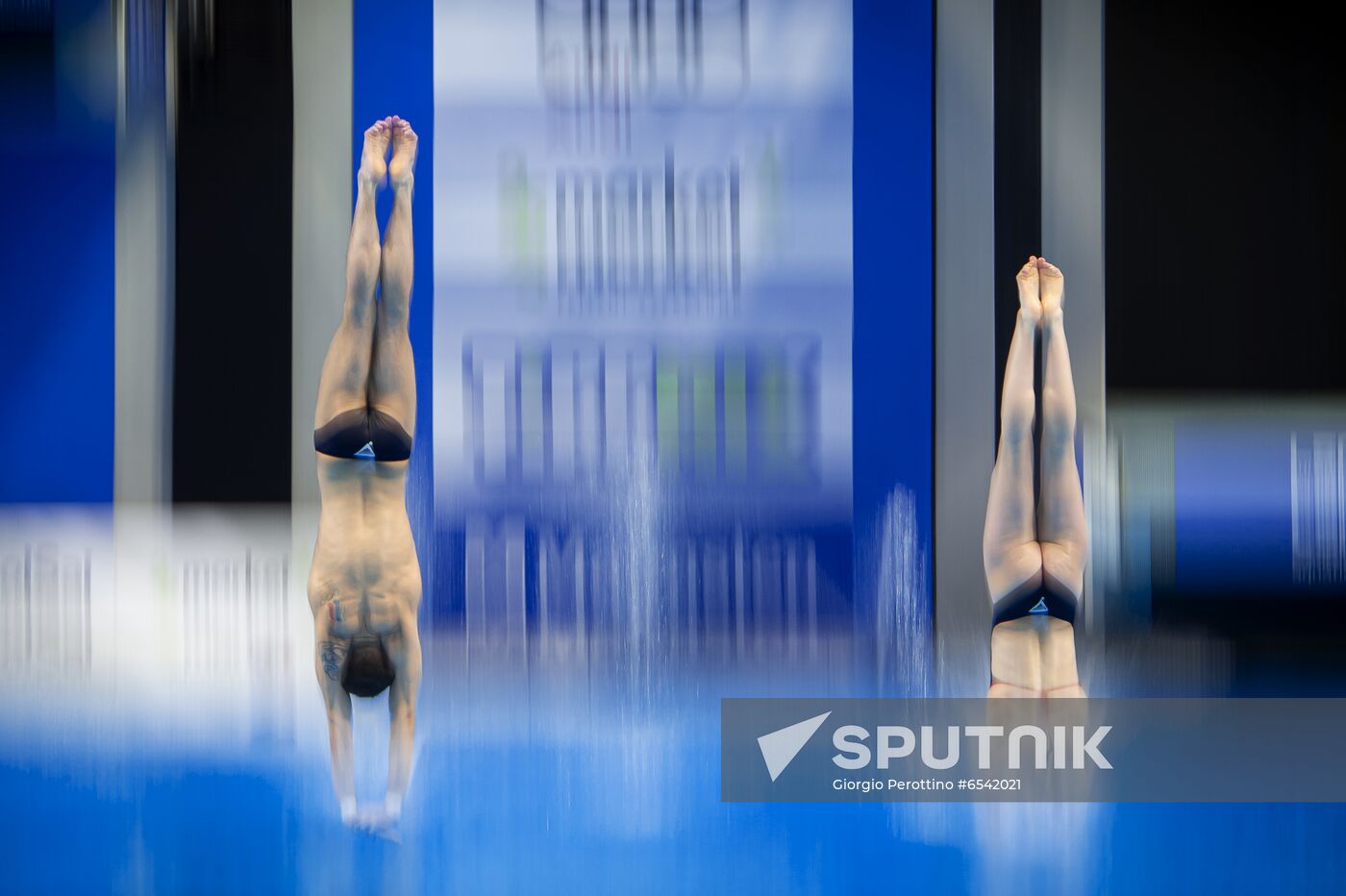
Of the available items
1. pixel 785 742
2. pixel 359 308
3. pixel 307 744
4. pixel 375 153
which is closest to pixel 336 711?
pixel 307 744

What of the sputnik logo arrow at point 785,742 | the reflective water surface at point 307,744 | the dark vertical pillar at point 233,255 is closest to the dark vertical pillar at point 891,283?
the sputnik logo arrow at point 785,742

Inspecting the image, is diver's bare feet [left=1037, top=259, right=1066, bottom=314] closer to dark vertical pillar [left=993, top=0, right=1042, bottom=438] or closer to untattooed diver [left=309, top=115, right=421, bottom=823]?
dark vertical pillar [left=993, top=0, right=1042, bottom=438]

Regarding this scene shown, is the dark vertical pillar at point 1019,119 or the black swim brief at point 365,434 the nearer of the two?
the black swim brief at point 365,434

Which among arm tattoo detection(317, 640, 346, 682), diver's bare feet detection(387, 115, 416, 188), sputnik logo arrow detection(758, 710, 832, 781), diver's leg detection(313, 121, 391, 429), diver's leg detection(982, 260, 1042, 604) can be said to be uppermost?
diver's bare feet detection(387, 115, 416, 188)

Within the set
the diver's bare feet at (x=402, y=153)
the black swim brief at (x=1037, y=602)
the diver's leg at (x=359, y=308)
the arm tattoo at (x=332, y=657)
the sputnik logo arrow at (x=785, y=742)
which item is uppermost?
the diver's bare feet at (x=402, y=153)

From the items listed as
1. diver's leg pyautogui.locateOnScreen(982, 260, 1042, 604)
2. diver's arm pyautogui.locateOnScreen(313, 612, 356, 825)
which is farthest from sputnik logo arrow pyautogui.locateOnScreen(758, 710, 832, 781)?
diver's arm pyautogui.locateOnScreen(313, 612, 356, 825)

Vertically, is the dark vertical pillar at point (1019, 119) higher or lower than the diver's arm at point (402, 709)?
higher

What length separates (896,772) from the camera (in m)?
3.52

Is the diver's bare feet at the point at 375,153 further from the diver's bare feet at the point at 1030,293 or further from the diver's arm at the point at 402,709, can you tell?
the diver's bare feet at the point at 1030,293

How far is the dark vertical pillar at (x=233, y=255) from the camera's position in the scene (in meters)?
3.48

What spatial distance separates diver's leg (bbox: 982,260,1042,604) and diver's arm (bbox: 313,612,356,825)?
2.04 meters

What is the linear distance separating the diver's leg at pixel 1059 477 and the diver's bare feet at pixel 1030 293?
4 centimetres

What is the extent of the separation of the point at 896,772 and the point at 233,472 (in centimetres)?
227

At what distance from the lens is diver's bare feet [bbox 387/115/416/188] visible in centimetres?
342
